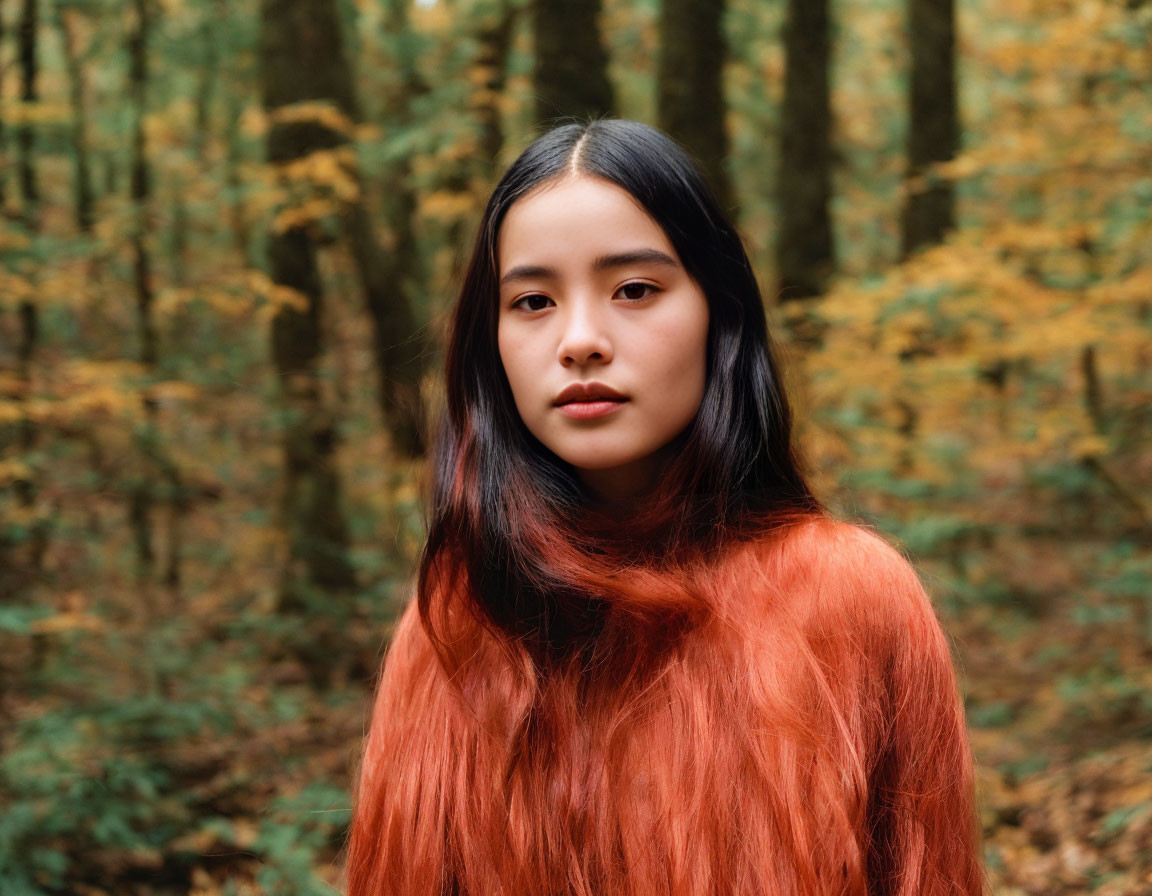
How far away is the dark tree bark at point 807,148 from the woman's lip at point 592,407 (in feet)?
18.4

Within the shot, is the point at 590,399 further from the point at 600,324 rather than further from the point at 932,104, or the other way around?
the point at 932,104

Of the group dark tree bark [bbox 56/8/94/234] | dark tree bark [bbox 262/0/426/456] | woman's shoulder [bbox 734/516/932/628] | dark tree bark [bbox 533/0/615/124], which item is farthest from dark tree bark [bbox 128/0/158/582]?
woman's shoulder [bbox 734/516/932/628]

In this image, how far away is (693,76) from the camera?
18.3 feet

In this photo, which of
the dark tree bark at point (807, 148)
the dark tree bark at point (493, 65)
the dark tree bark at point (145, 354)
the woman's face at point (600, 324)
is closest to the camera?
the woman's face at point (600, 324)

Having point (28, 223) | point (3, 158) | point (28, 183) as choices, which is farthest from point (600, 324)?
point (28, 183)

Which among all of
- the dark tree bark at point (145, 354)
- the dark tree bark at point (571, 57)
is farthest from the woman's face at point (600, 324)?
the dark tree bark at point (145, 354)

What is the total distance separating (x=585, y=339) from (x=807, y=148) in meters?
6.13

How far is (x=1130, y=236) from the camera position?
4406 millimetres

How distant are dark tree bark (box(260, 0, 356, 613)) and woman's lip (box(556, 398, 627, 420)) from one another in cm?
476

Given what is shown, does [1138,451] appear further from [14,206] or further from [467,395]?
[14,206]

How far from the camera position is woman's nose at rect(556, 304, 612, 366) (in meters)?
1.52

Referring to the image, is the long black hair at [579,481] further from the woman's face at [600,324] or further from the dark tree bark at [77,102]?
the dark tree bark at [77,102]

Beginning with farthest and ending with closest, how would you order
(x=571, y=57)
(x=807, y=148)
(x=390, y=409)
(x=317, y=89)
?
(x=807, y=148), (x=317, y=89), (x=390, y=409), (x=571, y=57)

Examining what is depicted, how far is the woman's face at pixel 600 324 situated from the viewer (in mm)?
1545
